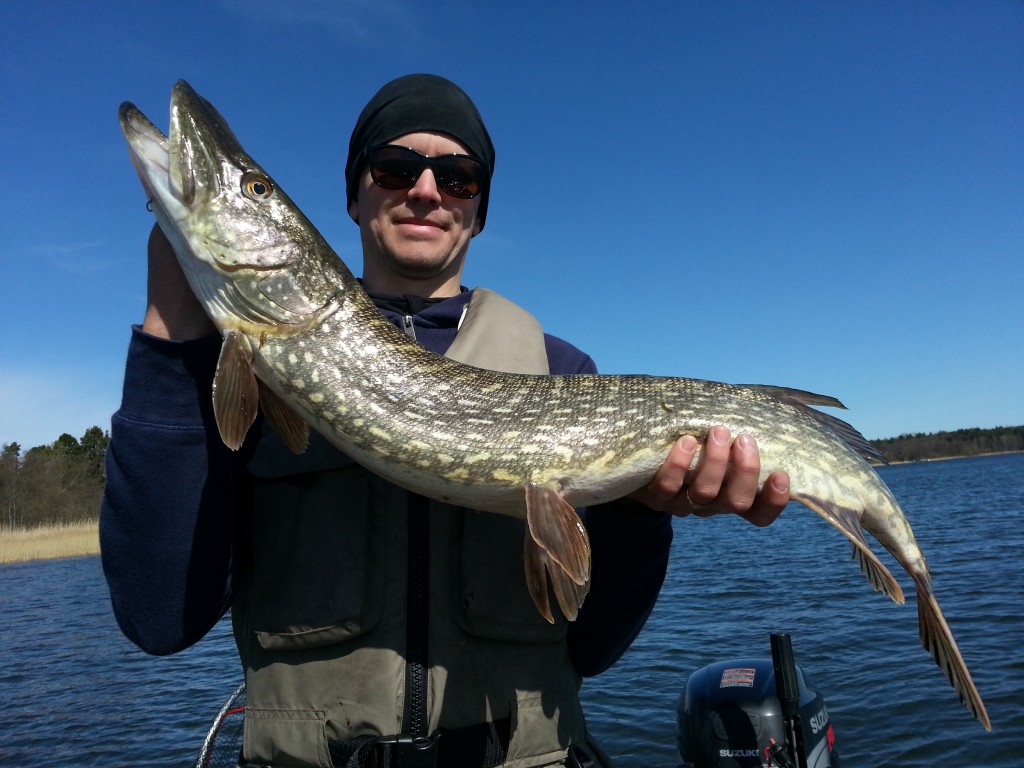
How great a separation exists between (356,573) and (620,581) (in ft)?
2.97

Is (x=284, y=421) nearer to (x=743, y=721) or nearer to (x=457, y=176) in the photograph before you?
(x=457, y=176)

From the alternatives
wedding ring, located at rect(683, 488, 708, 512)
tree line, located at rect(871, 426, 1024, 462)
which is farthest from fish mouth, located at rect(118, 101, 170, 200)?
tree line, located at rect(871, 426, 1024, 462)

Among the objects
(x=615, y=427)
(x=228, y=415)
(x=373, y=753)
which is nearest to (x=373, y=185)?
(x=228, y=415)

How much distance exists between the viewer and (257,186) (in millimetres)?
2381

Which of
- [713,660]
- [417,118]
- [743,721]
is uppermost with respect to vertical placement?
[417,118]

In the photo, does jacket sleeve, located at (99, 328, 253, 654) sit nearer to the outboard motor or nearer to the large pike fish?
the large pike fish

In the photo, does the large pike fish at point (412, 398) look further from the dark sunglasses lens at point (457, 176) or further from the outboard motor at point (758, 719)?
the outboard motor at point (758, 719)

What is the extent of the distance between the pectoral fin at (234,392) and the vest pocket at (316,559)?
0.35 metres

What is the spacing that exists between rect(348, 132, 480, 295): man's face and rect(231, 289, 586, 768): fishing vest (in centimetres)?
78

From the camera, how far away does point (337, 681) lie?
6.75 ft

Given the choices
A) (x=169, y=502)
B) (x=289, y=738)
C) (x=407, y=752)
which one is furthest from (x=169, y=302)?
(x=407, y=752)

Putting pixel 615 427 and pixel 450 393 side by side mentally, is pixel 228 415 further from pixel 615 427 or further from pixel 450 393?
pixel 615 427

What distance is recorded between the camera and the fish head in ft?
7.25

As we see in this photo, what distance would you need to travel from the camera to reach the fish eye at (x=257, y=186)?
2.36 m
